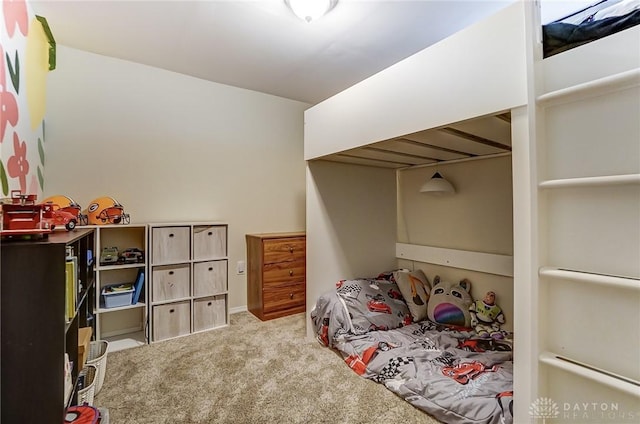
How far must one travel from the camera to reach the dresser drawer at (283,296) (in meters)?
3.02

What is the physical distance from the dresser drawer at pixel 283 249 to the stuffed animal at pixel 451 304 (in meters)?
1.35

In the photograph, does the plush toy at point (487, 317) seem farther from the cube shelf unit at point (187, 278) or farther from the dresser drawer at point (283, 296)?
the cube shelf unit at point (187, 278)

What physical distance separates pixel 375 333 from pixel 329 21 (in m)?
2.32

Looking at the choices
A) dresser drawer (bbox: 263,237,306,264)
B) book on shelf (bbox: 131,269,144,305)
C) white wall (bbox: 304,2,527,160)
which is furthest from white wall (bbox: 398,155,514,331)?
book on shelf (bbox: 131,269,144,305)

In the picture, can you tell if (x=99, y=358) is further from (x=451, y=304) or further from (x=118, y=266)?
(x=451, y=304)

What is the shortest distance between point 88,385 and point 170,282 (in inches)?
36.8

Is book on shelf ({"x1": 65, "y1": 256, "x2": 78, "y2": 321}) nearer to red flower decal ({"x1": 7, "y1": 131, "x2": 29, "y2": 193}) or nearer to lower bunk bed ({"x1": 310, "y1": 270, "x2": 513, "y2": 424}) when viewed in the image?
red flower decal ({"x1": 7, "y1": 131, "x2": 29, "y2": 193})

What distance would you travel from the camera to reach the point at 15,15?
1729 millimetres

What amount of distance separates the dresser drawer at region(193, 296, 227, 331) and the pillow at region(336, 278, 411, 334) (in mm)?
1116

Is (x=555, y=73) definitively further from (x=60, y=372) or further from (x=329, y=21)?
(x=60, y=372)

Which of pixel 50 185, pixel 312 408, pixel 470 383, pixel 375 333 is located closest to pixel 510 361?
pixel 470 383

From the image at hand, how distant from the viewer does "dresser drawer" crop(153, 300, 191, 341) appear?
2518 mm

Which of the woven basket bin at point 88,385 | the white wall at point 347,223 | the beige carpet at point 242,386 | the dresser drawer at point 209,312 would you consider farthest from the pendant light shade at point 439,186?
the woven basket bin at point 88,385

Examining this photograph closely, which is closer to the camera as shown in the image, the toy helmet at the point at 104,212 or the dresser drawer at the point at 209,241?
the toy helmet at the point at 104,212
